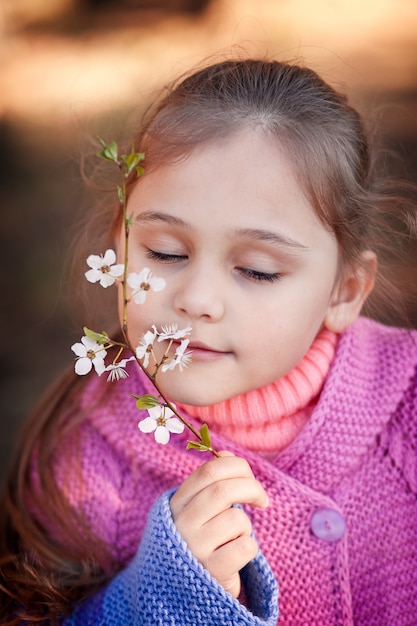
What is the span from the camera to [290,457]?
1601 mm

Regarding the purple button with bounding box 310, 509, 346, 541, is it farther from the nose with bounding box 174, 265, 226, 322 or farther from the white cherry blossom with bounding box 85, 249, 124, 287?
the white cherry blossom with bounding box 85, 249, 124, 287

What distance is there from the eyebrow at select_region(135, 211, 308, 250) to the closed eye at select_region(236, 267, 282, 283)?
0.18 feet

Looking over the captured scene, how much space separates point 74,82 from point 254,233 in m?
2.49

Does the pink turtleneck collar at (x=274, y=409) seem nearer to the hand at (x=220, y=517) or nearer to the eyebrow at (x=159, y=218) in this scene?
the hand at (x=220, y=517)

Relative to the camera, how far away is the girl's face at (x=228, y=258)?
141 centimetres

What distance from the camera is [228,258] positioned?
4.68 ft

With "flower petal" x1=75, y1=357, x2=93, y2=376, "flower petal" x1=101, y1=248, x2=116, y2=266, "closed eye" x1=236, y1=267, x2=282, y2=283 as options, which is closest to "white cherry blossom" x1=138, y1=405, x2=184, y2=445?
"flower petal" x1=75, y1=357, x2=93, y2=376

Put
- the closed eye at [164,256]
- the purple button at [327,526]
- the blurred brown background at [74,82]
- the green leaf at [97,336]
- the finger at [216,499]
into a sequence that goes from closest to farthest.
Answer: the green leaf at [97,336]
the finger at [216,499]
the closed eye at [164,256]
the purple button at [327,526]
the blurred brown background at [74,82]

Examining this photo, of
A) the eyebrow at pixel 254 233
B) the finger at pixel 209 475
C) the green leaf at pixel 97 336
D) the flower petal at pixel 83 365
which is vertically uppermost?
the eyebrow at pixel 254 233

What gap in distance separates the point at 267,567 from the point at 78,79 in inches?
109

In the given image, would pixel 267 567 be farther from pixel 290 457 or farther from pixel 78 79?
pixel 78 79

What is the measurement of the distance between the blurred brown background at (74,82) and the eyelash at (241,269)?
52.8 inches

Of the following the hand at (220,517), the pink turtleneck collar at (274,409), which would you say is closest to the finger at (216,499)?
the hand at (220,517)

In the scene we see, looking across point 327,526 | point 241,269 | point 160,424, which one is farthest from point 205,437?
point 327,526
